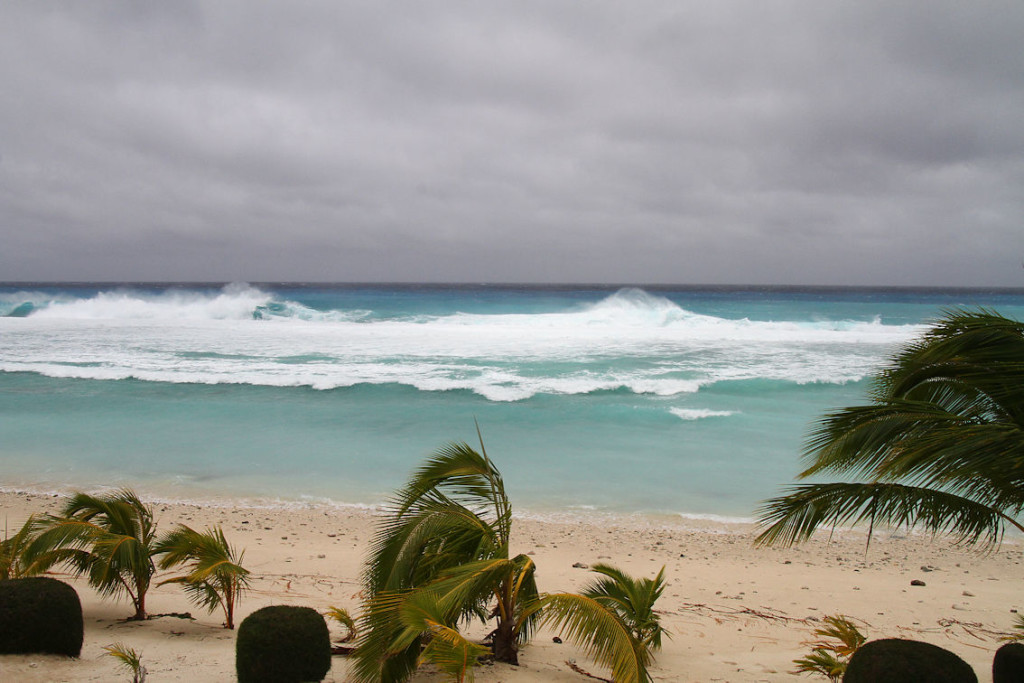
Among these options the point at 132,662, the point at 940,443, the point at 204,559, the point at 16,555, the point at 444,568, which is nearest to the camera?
the point at 940,443

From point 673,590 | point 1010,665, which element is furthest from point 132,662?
point 1010,665

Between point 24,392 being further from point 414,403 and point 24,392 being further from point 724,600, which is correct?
point 724,600

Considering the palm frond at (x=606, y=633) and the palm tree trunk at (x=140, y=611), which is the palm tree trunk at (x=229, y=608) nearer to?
the palm tree trunk at (x=140, y=611)

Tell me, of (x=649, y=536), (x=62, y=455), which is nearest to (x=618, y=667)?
(x=649, y=536)

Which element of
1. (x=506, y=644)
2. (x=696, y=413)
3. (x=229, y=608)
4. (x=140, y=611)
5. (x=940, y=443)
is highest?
(x=940, y=443)

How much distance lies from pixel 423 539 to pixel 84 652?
9.36ft

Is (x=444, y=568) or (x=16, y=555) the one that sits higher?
(x=444, y=568)

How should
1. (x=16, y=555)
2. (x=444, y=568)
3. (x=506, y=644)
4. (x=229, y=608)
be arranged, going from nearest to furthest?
(x=444, y=568) → (x=506, y=644) → (x=16, y=555) → (x=229, y=608)

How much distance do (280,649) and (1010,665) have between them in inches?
192

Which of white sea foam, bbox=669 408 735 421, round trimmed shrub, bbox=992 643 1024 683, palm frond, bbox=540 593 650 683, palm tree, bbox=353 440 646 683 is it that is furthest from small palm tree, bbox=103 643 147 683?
white sea foam, bbox=669 408 735 421

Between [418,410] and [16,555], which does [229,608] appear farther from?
[418,410]

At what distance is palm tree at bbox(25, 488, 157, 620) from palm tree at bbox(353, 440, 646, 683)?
223cm

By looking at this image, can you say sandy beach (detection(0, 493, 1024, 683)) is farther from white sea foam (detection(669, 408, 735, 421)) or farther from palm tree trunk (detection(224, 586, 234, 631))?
white sea foam (detection(669, 408, 735, 421))

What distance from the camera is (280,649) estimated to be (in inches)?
187
